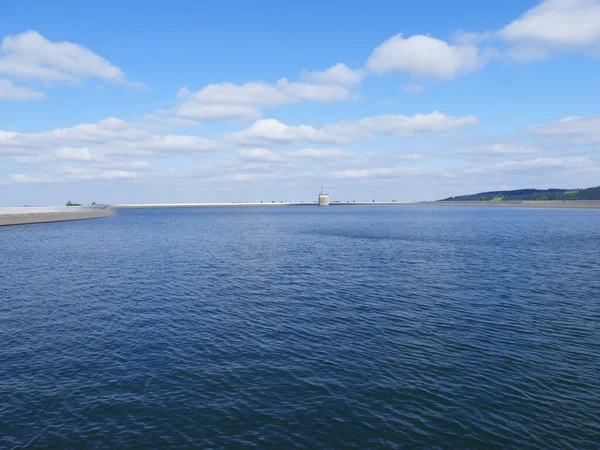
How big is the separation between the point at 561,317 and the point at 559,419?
17.8 meters

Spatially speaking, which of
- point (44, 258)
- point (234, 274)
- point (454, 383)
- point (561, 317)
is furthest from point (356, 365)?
point (44, 258)

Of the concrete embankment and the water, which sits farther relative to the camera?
the concrete embankment

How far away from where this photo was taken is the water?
57.8 ft

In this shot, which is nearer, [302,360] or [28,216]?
[302,360]

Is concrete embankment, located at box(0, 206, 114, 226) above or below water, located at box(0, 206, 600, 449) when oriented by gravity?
above

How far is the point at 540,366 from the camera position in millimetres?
23578

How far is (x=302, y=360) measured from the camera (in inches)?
988

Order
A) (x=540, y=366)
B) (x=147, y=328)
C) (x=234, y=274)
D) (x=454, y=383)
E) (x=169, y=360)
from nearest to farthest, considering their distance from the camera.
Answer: (x=454, y=383) → (x=540, y=366) → (x=169, y=360) → (x=147, y=328) → (x=234, y=274)

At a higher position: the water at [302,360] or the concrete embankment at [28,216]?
the concrete embankment at [28,216]

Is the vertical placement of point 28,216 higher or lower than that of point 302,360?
higher

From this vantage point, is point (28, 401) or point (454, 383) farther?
point (454, 383)

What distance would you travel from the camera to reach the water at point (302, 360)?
694 inches

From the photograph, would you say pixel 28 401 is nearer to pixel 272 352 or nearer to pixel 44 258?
pixel 272 352

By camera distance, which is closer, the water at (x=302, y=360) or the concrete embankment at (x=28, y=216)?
the water at (x=302, y=360)
